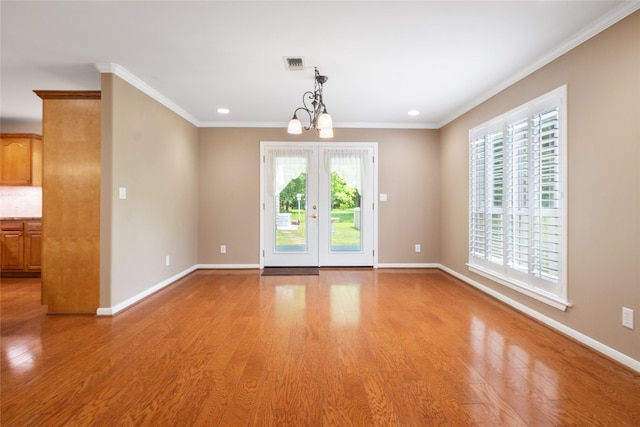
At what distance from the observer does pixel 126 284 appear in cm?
366

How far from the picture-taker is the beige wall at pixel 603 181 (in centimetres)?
234

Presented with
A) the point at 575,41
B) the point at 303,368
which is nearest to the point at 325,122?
the point at 303,368

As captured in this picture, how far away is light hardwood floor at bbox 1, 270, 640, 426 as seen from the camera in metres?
1.81

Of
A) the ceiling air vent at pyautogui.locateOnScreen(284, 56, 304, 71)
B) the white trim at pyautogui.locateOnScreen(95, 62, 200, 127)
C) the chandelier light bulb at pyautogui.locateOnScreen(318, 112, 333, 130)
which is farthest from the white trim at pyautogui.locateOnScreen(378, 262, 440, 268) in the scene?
the white trim at pyautogui.locateOnScreen(95, 62, 200, 127)

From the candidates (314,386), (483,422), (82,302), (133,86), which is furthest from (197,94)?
(483,422)

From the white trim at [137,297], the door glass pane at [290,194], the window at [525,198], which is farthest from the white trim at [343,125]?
the white trim at [137,297]

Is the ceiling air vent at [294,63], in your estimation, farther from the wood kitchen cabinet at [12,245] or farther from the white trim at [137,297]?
the wood kitchen cabinet at [12,245]

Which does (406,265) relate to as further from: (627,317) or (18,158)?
(18,158)

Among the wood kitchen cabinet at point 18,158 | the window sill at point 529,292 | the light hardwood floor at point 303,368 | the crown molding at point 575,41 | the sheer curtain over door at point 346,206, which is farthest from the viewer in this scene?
the sheer curtain over door at point 346,206

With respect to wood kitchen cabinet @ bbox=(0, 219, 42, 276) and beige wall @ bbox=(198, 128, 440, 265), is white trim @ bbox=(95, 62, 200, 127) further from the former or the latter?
wood kitchen cabinet @ bbox=(0, 219, 42, 276)

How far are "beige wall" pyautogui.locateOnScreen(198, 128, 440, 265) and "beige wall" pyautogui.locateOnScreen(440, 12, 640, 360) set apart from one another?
8.94 feet

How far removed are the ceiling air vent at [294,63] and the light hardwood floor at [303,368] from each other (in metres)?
2.52

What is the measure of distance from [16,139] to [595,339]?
25.2 ft

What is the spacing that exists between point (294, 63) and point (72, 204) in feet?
8.81
